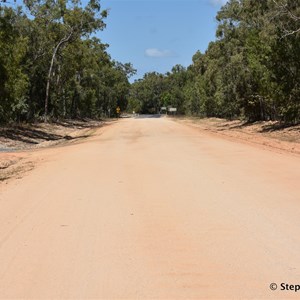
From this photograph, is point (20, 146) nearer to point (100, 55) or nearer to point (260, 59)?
point (260, 59)

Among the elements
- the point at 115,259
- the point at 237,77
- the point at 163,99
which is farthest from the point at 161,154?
the point at 163,99

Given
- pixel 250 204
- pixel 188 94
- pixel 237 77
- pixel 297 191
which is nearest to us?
pixel 250 204

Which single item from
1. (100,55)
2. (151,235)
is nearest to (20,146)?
(151,235)

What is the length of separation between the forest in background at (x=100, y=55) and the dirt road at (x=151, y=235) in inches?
668

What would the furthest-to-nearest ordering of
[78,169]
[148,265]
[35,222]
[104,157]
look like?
[104,157] → [78,169] → [35,222] → [148,265]

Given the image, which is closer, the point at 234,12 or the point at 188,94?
the point at 234,12

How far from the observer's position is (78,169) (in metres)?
13.6

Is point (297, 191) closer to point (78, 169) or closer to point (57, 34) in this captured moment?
point (78, 169)

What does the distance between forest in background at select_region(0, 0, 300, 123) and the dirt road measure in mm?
16971

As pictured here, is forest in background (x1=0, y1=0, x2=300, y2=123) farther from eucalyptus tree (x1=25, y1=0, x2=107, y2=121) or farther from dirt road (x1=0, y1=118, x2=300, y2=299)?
dirt road (x1=0, y1=118, x2=300, y2=299)

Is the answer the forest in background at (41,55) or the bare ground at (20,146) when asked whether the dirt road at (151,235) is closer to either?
the bare ground at (20,146)

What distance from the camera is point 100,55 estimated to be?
7688cm

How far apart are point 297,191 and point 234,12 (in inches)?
1267

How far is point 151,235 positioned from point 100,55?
2871 inches
